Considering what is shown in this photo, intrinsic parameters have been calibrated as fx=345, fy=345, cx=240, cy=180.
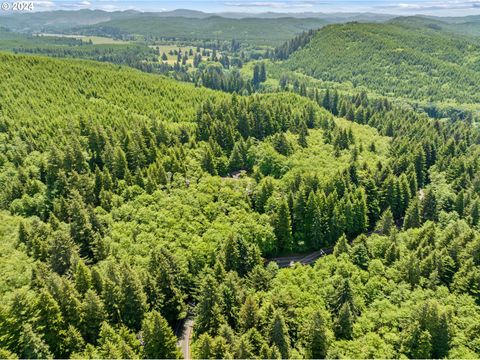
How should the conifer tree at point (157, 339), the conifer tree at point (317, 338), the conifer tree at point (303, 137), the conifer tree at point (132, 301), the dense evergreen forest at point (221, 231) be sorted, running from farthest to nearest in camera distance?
the conifer tree at point (303, 137) < the conifer tree at point (132, 301) < the dense evergreen forest at point (221, 231) < the conifer tree at point (317, 338) < the conifer tree at point (157, 339)

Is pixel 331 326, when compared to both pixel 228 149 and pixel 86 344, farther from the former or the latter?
pixel 228 149

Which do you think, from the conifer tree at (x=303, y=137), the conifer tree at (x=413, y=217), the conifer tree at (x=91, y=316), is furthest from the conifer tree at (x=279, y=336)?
the conifer tree at (x=303, y=137)

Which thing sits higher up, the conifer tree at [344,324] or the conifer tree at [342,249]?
the conifer tree at [342,249]

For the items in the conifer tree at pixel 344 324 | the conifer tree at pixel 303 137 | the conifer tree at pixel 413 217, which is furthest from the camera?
the conifer tree at pixel 303 137

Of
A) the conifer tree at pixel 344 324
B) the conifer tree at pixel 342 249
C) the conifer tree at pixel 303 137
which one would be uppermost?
the conifer tree at pixel 303 137

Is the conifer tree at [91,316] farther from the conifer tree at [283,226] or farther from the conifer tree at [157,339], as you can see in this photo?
the conifer tree at [283,226]

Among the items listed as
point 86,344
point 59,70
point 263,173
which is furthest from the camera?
point 59,70

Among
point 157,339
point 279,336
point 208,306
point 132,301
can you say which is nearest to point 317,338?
point 279,336

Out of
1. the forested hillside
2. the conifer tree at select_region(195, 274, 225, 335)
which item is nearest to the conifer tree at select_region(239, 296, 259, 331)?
the forested hillside

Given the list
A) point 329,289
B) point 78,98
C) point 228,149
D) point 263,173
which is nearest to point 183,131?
point 228,149
